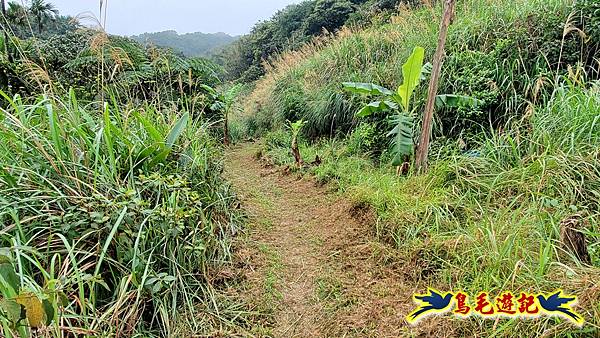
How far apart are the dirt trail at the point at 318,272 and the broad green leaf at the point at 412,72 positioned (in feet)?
4.59

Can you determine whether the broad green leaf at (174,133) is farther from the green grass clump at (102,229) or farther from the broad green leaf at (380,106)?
the broad green leaf at (380,106)

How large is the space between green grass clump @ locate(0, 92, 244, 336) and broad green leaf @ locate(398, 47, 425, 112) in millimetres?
2577

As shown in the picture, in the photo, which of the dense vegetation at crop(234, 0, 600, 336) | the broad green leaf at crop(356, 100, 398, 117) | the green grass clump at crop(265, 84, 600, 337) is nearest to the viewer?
the green grass clump at crop(265, 84, 600, 337)

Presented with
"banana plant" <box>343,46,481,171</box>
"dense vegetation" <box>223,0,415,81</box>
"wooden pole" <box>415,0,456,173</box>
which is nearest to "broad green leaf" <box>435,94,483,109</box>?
"banana plant" <box>343,46,481,171</box>

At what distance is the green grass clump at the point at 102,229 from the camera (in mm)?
1780

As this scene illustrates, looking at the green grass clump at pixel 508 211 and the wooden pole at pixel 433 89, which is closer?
the green grass clump at pixel 508 211

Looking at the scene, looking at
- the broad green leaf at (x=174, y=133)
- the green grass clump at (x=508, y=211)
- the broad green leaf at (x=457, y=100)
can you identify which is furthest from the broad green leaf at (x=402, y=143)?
the broad green leaf at (x=174, y=133)

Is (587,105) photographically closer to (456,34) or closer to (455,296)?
(455,296)

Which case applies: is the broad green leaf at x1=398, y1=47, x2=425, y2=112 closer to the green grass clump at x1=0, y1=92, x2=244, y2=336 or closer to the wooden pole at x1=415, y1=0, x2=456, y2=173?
the wooden pole at x1=415, y1=0, x2=456, y2=173

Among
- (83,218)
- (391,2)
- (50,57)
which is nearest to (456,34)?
(83,218)

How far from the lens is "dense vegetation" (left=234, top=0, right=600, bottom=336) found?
2068mm

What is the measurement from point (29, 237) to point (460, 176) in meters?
3.25

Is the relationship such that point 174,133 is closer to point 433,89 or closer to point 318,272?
point 318,272

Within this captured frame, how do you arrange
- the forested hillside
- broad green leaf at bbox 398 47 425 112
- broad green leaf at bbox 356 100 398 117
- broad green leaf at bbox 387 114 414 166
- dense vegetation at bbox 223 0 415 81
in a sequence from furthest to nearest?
dense vegetation at bbox 223 0 415 81 → broad green leaf at bbox 356 100 398 117 → broad green leaf at bbox 398 47 425 112 → broad green leaf at bbox 387 114 414 166 → the forested hillside
